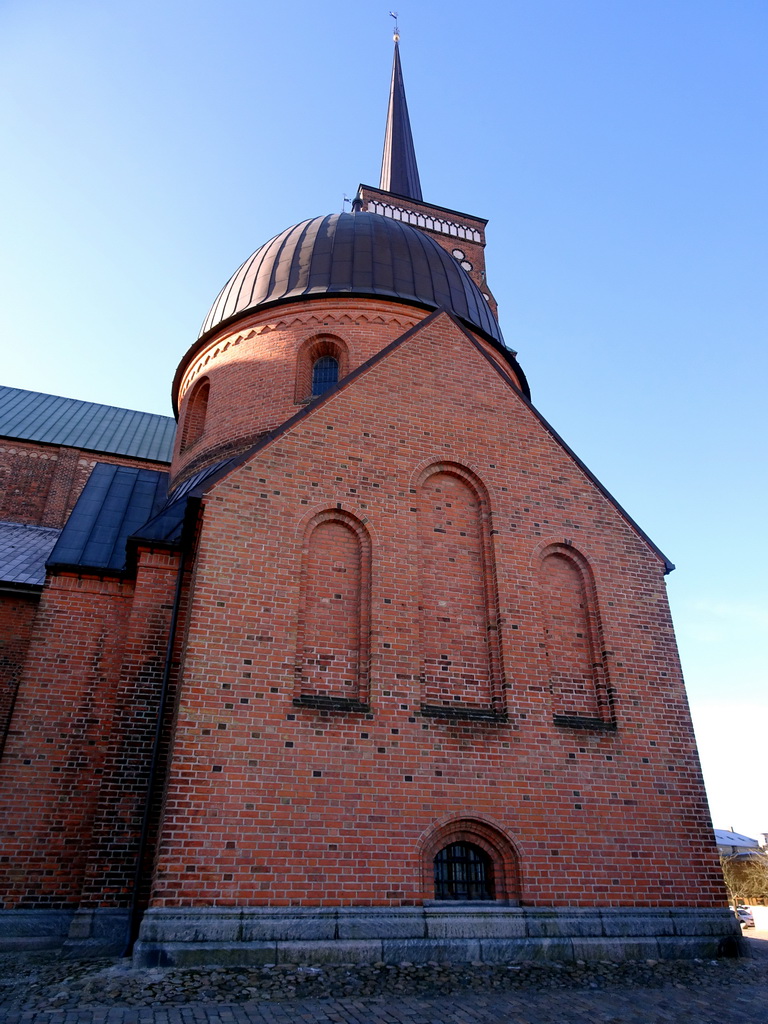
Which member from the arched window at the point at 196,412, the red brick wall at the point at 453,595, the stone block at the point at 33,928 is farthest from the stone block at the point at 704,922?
the arched window at the point at 196,412

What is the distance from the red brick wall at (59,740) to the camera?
8828 mm

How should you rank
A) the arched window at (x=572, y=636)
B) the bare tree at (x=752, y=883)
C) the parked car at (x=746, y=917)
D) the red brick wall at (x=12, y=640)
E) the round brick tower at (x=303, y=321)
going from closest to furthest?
the arched window at (x=572, y=636), the red brick wall at (x=12, y=640), the round brick tower at (x=303, y=321), the parked car at (x=746, y=917), the bare tree at (x=752, y=883)

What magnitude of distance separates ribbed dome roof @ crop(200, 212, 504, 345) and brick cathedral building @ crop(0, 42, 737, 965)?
11.7 ft

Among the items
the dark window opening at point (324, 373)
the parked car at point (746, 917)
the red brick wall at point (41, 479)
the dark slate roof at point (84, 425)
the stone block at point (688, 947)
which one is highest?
the dark slate roof at point (84, 425)

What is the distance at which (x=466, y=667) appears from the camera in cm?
928

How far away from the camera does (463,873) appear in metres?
8.29

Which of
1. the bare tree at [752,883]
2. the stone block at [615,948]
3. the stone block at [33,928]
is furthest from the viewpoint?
the bare tree at [752,883]

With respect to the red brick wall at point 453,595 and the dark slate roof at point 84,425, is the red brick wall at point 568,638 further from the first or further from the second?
the dark slate roof at point 84,425

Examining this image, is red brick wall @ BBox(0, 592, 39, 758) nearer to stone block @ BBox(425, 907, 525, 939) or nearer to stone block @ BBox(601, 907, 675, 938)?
stone block @ BBox(425, 907, 525, 939)

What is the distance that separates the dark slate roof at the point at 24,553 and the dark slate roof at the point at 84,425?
17.9 feet

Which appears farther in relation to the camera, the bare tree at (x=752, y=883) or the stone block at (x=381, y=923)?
the bare tree at (x=752, y=883)

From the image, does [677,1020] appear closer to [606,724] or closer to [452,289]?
[606,724]

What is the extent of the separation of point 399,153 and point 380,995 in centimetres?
3456

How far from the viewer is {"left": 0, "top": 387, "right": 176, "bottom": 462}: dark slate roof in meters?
22.3
